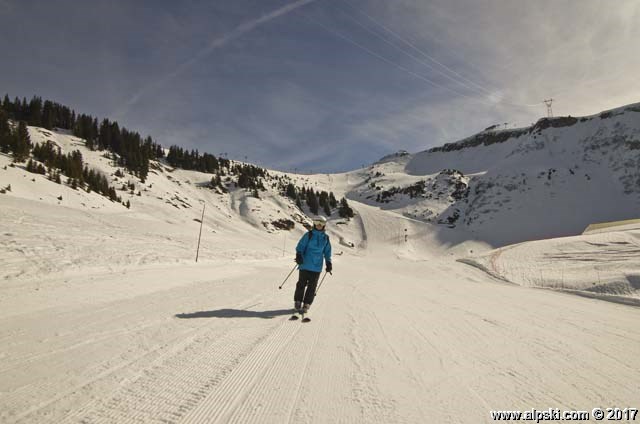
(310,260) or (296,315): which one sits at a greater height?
(310,260)

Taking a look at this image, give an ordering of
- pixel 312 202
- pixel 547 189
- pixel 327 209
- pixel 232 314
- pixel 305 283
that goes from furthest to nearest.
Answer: pixel 312 202
pixel 327 209
pixel 547 189
pixel 305 283
pixel 232 314

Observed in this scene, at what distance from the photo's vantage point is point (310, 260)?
6078mm

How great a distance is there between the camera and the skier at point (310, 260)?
5914 millimetres

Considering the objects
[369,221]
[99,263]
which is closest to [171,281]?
[99,263]

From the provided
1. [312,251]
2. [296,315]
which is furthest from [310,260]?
[296,315]

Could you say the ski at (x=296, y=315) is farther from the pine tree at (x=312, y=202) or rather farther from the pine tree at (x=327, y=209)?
the pine tree at (x=327, y=209)

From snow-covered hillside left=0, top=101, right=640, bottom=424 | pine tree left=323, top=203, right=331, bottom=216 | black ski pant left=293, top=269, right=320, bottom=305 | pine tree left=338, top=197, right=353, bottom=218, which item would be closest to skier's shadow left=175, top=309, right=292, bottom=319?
snow-covered hillside left=0, top=101, right=640, bottom=424

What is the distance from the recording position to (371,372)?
10.2ft

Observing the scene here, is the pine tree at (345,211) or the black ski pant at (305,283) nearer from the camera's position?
the black ski pant at (305,283)

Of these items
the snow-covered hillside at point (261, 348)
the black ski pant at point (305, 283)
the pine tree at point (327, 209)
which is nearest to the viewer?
the snow-covered hillside at point (261, 348)

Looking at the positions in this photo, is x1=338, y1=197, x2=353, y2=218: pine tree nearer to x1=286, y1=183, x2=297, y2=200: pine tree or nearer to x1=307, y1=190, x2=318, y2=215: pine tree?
x1=307, y1=190, x2=318, y2=215: pine tree

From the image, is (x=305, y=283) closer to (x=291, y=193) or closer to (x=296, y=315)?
(x=296, y=315)

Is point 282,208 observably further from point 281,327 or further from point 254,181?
point 281,327

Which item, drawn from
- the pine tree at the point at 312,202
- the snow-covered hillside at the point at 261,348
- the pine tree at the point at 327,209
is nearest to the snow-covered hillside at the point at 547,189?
the pine tree at the point at 327,209
